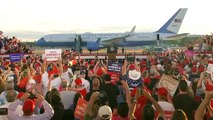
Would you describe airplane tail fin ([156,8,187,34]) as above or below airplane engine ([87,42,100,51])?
above

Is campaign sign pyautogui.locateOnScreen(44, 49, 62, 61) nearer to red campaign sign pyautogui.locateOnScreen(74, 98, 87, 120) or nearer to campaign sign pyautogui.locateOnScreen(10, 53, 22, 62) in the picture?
campaign sign pyautogui.locateOnScreen(10, 53, 22, 62)

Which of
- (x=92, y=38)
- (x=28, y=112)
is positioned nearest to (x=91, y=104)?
(x=28, y=112)

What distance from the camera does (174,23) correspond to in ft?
212

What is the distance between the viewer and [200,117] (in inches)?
207

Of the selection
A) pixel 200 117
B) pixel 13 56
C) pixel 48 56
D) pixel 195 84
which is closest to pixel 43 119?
pixel 200 117

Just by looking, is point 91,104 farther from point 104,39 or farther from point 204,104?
point 104,39

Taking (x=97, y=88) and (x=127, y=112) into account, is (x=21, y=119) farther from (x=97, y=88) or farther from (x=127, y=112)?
(x=97, y=88)

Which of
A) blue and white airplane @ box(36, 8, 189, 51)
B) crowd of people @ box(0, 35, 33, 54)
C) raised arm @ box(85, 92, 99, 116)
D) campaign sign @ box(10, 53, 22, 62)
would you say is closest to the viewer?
raised arm @ box(85, 92, 99, 116)

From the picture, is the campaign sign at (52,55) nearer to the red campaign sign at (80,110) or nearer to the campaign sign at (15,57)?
the campaign sign at (15,57)

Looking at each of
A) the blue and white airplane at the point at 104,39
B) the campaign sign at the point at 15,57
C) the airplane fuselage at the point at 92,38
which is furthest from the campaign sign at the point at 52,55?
the airplane fuselage at the point at 92,38

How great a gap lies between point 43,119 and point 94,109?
0.72m

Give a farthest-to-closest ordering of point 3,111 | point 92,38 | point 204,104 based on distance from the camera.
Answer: point 92,38, point 3,111, point 204,104

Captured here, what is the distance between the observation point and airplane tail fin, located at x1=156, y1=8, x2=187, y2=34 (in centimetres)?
6444

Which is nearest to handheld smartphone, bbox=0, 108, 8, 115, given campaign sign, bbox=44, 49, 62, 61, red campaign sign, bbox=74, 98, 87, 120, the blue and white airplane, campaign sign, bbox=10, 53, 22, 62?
red campaign sign, bbox=74, 98, 87, 120
